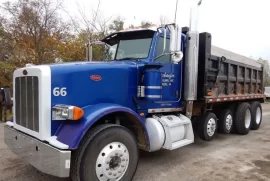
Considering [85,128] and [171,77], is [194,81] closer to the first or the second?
[171,77]

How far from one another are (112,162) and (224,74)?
4308mm

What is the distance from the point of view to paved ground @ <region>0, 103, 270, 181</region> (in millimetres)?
4055

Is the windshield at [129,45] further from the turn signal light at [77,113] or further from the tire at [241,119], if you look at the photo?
the tire at [241,119]

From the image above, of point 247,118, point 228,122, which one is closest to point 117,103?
point 228,122

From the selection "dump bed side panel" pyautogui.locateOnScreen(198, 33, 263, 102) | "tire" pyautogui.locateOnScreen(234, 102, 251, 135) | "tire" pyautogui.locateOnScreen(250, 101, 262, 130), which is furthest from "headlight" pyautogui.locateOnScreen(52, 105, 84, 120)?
"tire" pyautogui.locateOnScreen(250, 101, 262, 130)

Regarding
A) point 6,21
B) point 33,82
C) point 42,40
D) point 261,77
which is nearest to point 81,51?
point 42,40

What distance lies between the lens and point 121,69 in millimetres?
4070

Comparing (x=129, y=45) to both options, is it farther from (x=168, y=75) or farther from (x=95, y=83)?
(x=95, y=83)

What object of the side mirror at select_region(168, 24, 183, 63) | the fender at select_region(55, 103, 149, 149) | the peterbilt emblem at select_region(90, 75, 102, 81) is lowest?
the fender at select_region(55, 103, 149, 149)

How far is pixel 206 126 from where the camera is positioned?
5.92 metres

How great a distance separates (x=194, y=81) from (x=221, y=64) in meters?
1.52

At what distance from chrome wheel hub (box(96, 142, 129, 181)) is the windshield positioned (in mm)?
1821

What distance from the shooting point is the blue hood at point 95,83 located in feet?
11.1

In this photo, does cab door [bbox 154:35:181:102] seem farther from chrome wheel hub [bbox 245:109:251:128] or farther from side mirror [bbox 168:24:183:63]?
chrome wheel hub [bbox 245:109:251:128]
